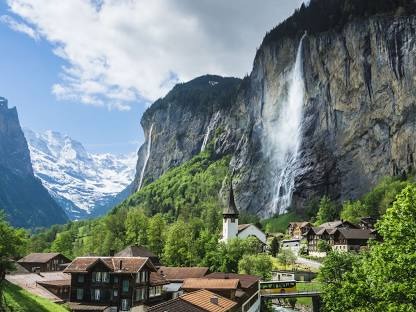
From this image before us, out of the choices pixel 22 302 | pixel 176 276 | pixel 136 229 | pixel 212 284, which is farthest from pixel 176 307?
pixel 136 229

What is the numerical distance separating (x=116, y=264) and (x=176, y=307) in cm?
3054

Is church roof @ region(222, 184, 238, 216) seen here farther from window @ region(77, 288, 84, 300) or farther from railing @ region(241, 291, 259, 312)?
window @ region(77, 288, 84, 300)

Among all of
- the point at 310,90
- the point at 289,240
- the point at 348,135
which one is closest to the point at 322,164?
the point at 348,135

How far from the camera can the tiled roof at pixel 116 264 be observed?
229 feet

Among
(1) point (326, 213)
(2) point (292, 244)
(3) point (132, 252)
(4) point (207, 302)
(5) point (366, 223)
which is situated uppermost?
(1) point (326, 213)

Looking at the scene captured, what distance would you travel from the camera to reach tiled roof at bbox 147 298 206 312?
135 ft

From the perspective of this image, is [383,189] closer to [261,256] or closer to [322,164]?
[322,164]

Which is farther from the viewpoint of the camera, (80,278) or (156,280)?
(156,280)

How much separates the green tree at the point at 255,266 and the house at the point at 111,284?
2513 centimetres

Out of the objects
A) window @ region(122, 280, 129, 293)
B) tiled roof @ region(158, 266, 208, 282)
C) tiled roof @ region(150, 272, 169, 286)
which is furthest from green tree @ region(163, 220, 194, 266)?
window @ region(122, 280, 129, 293)

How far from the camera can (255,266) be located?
9331 centimetres

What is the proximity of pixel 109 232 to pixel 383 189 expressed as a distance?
79585mm

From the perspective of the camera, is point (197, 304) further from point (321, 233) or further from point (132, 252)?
point (321, 233)

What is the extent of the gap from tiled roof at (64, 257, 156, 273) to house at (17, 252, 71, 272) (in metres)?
44.6
